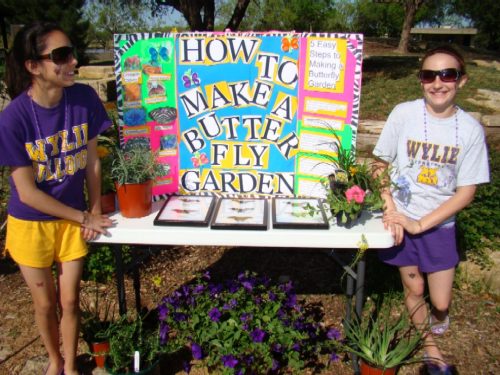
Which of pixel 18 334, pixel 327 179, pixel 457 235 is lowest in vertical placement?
pixel 18 334

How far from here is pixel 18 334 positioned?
313cm

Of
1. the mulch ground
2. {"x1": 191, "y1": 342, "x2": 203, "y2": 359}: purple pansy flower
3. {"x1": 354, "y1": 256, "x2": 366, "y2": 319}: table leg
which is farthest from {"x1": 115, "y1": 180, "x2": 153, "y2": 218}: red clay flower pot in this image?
{"x1": 354, "y1": 256, "x2": 366, "y2": 319}: table leg

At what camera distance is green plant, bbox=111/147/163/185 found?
8.10 feet

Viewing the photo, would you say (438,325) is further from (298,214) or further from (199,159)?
(199,159)

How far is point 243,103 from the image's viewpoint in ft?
8.99

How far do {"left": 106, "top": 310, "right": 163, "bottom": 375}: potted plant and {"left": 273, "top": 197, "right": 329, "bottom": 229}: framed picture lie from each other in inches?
40.6

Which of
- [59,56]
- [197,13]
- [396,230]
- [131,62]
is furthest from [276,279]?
[197,13]

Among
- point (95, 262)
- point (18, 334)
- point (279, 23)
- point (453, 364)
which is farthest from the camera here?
point (279, 23)

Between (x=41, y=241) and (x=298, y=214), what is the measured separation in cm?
138

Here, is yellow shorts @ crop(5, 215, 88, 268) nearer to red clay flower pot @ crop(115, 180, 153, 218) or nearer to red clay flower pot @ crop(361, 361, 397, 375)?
red clay flower pot @ crop(115, 180, 153, 218)

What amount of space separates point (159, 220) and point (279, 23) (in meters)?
35.9

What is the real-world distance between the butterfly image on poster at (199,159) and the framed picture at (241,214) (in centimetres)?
27

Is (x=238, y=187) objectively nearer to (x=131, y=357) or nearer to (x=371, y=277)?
(x=131, y=357)

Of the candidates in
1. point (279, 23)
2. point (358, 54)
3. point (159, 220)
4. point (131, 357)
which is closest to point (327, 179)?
point (358, 54)
